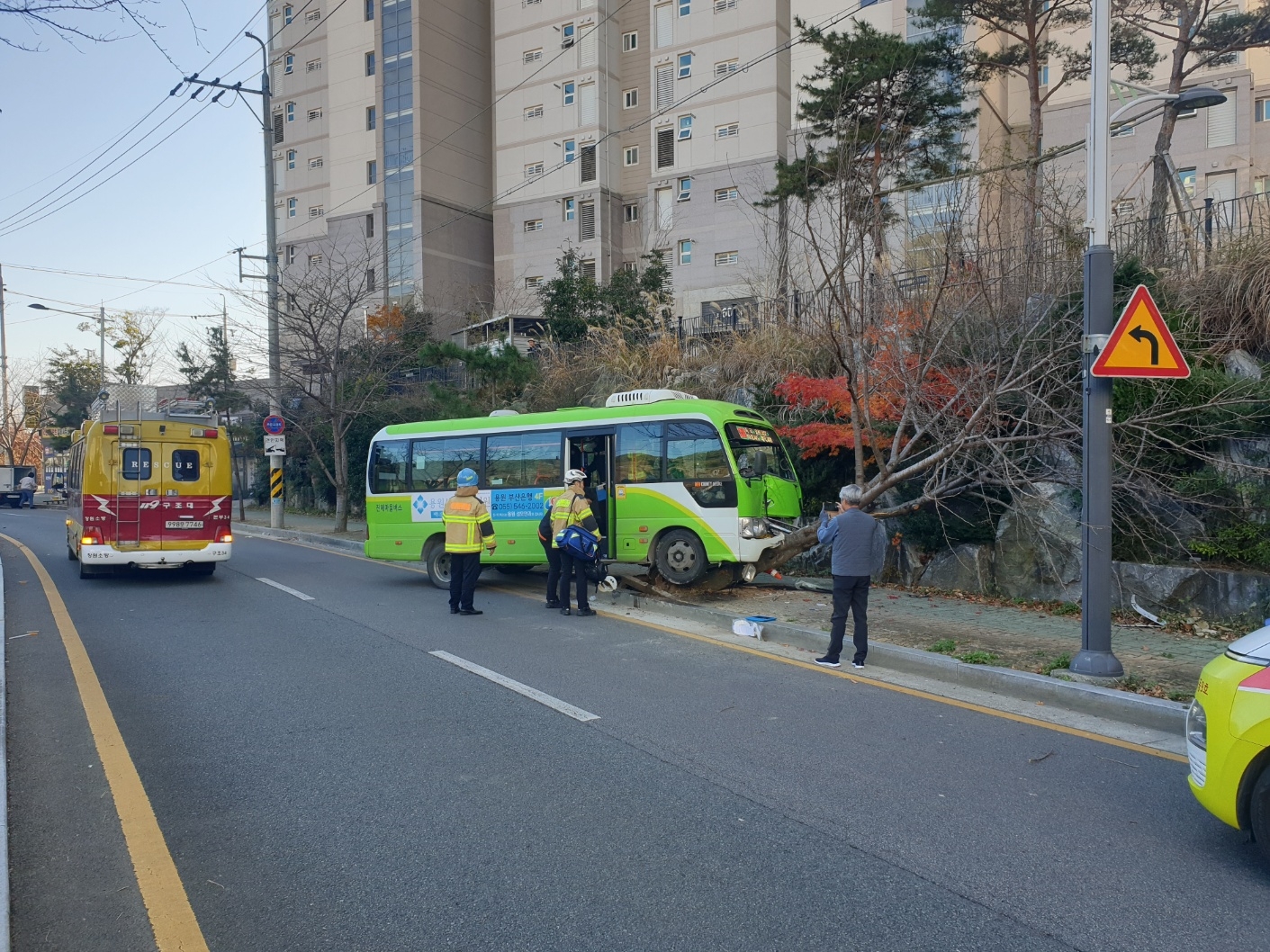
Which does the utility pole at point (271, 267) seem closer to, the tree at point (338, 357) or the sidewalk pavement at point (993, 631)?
the tree at point (338, 357)

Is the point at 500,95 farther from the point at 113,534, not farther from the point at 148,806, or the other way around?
the point at 148,806

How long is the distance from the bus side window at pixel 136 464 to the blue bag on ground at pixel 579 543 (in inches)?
307

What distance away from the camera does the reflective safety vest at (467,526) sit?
11406mm

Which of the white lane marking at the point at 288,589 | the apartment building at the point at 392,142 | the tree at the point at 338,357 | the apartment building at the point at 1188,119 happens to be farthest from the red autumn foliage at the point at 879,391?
the apartment building at the point at 392,142

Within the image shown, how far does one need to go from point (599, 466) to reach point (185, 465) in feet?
23.3

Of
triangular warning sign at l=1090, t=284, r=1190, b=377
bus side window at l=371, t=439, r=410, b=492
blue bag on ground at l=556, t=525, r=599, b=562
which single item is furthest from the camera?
bus side window at l=371, t=439, r=410, b=492

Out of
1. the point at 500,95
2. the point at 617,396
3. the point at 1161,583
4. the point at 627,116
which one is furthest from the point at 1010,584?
the point at 500,95

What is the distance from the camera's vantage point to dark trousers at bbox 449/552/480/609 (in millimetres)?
11477

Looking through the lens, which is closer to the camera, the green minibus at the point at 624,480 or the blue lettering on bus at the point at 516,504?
the green minibus at the point at 624,480

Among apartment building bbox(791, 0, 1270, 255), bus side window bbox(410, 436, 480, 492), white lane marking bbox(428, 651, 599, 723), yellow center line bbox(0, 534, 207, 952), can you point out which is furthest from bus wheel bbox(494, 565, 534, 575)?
apartment building bbox(791, 0, 1270, 255)

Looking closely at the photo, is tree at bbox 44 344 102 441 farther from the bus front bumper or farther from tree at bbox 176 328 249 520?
the bus front bumper

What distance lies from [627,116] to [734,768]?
42.5 meters

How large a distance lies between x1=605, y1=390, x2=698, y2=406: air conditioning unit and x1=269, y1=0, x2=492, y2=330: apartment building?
2828cm

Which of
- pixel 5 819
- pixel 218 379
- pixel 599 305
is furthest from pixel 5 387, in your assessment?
pixel 5 819
